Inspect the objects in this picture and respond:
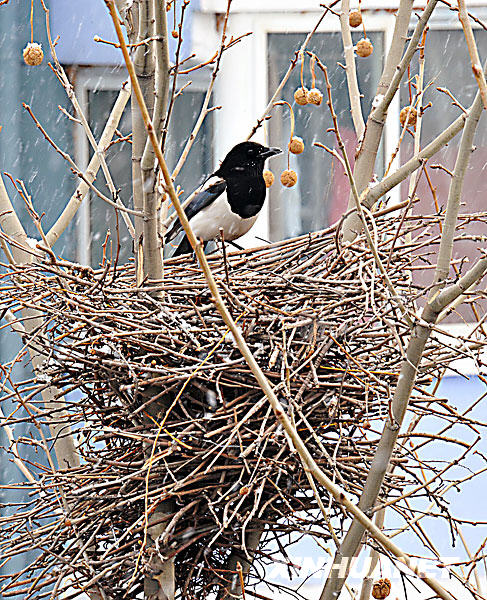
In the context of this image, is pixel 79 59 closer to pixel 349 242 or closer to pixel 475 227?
pixel 475 227

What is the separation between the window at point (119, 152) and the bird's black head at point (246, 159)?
1.16 m

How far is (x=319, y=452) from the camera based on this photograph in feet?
2.62

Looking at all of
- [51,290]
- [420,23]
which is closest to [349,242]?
[420,23]

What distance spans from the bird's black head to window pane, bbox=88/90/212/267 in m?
1.17

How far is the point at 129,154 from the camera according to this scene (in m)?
2.50

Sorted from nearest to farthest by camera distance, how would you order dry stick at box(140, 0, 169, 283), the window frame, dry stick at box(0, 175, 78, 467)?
dry stick at box(140, 0, 169, 283) < dry stick at box(0, 175, 78, 467) < the window frame

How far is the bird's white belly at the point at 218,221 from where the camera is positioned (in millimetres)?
1279

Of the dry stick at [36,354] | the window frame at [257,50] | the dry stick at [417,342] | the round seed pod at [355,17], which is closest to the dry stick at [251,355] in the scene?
the dry stick at [417,342]

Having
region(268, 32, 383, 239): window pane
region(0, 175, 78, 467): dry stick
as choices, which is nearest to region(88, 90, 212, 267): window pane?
region(268, 32, 383, 239): window pane

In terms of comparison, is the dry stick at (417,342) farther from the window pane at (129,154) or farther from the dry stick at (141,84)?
the window pane at (129,154)

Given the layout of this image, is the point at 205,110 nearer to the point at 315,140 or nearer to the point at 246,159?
the point at 246,159

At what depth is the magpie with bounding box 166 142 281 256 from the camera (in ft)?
4.20

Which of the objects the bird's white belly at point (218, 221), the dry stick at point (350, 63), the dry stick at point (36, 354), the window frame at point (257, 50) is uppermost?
the window frame at point (257, 50)

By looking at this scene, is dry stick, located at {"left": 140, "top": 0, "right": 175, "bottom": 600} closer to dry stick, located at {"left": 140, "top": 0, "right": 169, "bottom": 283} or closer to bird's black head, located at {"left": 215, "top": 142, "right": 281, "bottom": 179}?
dry stick, located at {"left": 140, "top": 0, "right": 169, "bottom": 283}
